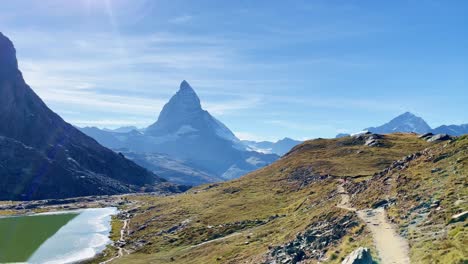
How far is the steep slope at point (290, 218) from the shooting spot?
57.6 m

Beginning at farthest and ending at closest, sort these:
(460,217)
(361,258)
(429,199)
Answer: (429,199)
(460,217)
(361,258)

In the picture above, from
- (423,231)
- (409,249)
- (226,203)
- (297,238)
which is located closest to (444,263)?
(409,249)

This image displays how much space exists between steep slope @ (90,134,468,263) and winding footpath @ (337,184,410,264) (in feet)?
2.92

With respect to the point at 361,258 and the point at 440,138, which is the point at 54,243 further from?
the point at 440,138

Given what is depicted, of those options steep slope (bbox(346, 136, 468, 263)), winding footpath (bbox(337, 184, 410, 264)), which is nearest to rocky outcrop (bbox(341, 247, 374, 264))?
winding footpath (bbox(337, 184, 410, 264))

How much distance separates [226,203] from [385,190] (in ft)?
323

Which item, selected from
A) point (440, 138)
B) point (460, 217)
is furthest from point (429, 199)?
point (440, 138)

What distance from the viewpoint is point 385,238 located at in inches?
1949

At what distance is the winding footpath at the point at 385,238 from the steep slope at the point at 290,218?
0.89 meters

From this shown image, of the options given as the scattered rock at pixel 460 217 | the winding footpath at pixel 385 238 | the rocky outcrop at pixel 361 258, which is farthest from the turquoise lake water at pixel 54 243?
the scattered rock at pixel 460 217

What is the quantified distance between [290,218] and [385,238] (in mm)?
46879

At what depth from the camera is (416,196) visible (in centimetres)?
5984

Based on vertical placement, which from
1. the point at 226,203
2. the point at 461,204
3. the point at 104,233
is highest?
the point at 461,204

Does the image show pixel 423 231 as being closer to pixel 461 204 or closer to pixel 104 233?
pixel 461 204
